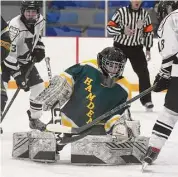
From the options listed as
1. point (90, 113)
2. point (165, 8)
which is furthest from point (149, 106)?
point (90, 113)

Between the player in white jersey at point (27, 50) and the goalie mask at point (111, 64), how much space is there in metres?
1.07

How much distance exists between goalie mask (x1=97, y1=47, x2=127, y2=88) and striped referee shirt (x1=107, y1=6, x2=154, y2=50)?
7.83ft

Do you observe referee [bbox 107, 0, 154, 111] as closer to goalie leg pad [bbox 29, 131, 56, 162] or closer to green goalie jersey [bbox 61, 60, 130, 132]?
green goalie jersey [bbox 61, 60, 130, 132]

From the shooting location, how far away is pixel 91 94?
3.14 metres


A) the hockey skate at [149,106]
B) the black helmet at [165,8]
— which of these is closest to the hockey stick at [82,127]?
the black helmet at [165,8]

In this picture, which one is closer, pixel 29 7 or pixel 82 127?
pixel 82 127

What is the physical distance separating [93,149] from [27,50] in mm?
1476

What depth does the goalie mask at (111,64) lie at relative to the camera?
302 centimetres

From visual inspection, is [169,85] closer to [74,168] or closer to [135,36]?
[74,168]

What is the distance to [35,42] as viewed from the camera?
4.36 m

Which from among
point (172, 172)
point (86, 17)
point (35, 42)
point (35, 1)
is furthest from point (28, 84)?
point (86, 17)

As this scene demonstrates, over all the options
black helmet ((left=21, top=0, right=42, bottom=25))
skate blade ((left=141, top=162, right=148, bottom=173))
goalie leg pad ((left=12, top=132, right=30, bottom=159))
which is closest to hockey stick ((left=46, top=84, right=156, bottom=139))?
goalie leg pad ((left=12, top=132, right=30, bottom=159))

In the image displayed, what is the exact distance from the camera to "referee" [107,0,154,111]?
5.45 meters

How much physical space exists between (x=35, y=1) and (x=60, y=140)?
1303 millimetres
